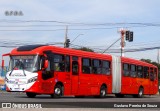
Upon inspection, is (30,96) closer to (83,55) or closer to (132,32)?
(83,55)

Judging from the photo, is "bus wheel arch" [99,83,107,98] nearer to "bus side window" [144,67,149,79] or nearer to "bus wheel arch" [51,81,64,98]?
"bus wheel arch" [51,81,64,98]

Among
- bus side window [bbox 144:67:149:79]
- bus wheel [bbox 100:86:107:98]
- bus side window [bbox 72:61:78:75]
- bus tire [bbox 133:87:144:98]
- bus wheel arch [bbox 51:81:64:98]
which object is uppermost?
bus side window [bbox 72:61:78:75]

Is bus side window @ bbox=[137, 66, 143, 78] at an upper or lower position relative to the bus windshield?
lower

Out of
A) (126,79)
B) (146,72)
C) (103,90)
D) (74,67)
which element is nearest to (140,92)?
(146,72)

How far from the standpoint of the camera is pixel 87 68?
96.1 feet

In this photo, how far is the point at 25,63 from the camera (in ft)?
82.9

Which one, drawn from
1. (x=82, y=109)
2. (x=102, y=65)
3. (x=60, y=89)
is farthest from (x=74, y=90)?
(x=82, y=109)

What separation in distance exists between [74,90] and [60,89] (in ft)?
5.16

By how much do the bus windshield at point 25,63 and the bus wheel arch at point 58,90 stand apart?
2.02 metres

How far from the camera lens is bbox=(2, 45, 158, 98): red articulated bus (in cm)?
2498

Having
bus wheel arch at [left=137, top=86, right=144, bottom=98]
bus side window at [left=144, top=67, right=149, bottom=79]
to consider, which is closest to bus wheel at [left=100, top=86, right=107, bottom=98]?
bus wheel arch at [left=137, top=86, right=144, bottom=98]

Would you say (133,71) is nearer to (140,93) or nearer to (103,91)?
(140,93)

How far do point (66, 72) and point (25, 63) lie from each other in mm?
2976

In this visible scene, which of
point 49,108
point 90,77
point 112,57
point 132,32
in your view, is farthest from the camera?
point 132,32
